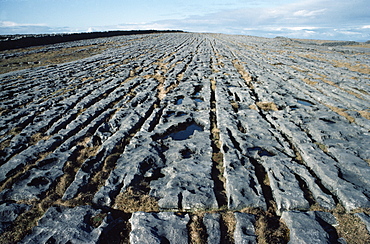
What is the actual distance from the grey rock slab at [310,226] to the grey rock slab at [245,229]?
1.05 ft

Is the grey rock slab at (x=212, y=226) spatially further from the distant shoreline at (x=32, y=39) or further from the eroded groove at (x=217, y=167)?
the distant shoreline at (x=32, y=39)

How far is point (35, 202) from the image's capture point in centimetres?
230

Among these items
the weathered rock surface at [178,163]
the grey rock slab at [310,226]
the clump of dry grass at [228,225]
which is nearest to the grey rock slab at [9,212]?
the weathered rock surface at [178,163]

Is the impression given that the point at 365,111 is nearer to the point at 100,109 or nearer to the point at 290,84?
the point at 290,84

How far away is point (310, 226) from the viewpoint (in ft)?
6.52

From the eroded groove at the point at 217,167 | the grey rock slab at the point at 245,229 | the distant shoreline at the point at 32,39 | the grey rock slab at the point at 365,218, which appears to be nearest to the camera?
the grey rock slab at the point at 245,229

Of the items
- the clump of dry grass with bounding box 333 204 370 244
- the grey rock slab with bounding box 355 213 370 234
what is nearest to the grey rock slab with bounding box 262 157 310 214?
the clump of dry grass with bounding box 333 204 370 244

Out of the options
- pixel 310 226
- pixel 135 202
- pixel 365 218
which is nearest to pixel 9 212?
pixel 135 202

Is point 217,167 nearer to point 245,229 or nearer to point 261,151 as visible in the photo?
point 261,151

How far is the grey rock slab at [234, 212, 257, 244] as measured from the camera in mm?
1848

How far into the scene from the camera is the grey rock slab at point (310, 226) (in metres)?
1.88

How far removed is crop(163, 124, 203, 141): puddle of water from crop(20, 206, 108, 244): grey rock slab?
177 cm

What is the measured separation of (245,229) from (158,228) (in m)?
0.79

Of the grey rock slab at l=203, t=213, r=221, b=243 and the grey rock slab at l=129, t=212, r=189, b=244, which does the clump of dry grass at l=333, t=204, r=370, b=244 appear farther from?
the grey rock slab at l=129, t=212, r=189, b=244
